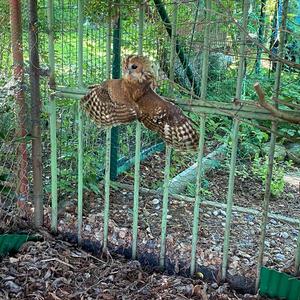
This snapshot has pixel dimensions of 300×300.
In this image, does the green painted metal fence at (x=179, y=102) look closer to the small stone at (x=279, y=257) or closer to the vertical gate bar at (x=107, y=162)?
the vertical gate bar at (x=107, y=162)

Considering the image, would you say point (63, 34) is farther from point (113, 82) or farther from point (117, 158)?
point (117, 158)

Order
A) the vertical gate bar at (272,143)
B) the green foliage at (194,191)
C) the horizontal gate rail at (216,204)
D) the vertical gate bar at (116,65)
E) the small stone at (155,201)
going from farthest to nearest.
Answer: the green foliage at (194,191) < the small stone at (155,201) < the horizontal gate rail at (216,204) < the vertical gate bar at (116,65) < the vertical gate bar at (272,143)

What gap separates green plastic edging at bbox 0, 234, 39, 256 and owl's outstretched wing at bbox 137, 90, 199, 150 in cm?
126

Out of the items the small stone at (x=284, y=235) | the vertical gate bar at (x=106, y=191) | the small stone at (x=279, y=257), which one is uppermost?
the vertical gate bar at (x=106, y=191)

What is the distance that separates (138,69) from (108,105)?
38 cm

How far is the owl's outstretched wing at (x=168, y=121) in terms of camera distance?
2811 millimetres

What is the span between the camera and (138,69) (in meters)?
2.73

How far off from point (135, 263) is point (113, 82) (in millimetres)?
1226

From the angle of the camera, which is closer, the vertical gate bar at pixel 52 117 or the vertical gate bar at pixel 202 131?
the vertical gate bar at pixel 202 131

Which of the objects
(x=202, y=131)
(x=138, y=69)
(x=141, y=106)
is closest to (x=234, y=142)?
(x=202, y=131)

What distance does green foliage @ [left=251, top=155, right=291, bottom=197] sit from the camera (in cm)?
429

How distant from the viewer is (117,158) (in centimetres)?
425

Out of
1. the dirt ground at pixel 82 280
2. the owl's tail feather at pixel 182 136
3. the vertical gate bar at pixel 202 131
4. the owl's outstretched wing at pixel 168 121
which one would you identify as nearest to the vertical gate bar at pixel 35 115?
the dirt ground at pixel 82 280

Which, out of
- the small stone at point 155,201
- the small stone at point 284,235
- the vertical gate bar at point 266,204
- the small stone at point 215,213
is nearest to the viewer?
the vertical gate bar at point 266,204
